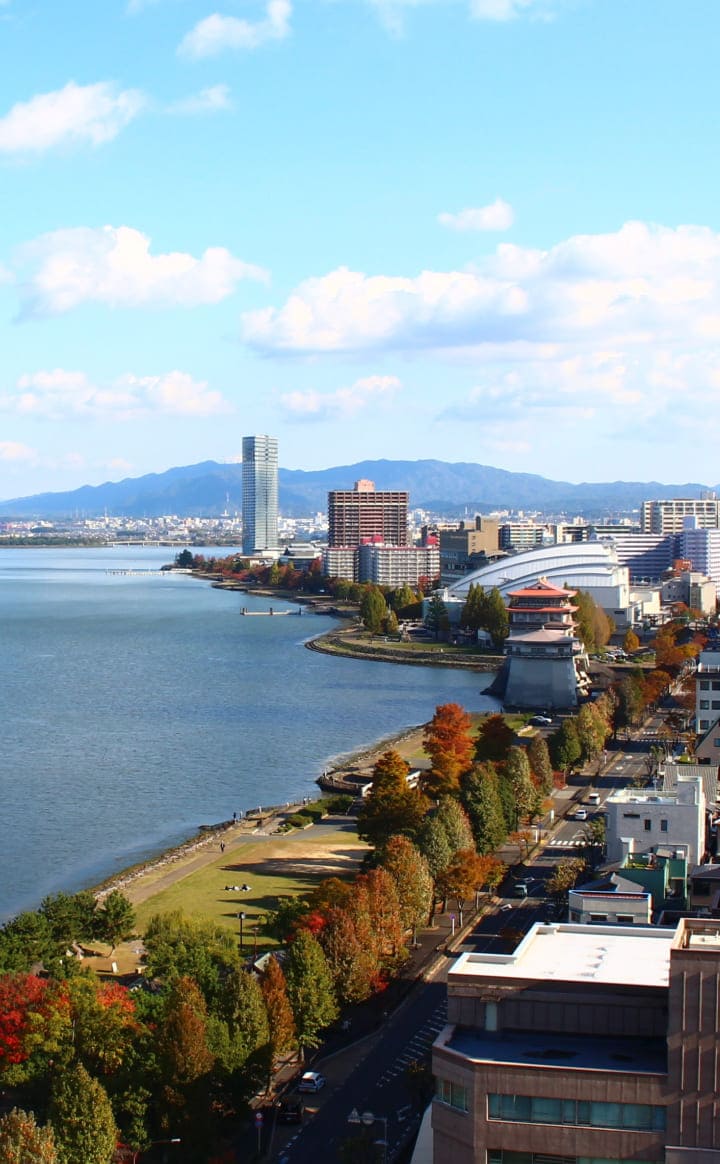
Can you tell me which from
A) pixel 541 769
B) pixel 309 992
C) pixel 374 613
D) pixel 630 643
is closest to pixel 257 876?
pixel 541 769

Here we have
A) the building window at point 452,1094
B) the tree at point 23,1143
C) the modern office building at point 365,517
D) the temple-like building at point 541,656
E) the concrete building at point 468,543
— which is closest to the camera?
the building window at point 452,1094

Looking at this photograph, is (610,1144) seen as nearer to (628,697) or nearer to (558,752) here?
(558,752)

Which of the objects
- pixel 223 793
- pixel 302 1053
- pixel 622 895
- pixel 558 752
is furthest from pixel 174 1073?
pixel 558 752

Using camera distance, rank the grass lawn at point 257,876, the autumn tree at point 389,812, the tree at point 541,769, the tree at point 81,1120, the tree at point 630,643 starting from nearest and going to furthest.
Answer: the tree at point 81,1120
the grass lawn at point 257,876
the autumn tree at point 389,812
the tree at point 541,769
the tree at point 630,643

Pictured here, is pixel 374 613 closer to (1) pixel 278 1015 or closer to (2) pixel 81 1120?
(1) pixel 278 1015

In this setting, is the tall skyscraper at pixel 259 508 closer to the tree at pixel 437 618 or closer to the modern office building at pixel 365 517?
the modern office building at pixel 365 517

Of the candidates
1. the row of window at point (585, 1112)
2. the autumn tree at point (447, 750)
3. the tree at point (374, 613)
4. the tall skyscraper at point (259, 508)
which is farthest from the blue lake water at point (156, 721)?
the tall skyscraper at point (259, 508)

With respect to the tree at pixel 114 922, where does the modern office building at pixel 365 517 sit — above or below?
above
